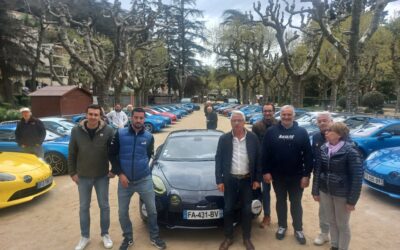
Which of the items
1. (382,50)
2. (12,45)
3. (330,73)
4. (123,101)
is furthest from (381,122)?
(123,101)

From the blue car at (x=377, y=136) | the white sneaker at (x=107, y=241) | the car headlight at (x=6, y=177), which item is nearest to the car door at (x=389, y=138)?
the blue car at (x=377, y=136)

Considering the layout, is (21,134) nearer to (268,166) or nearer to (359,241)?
(268,166)

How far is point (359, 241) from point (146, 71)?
123 ft

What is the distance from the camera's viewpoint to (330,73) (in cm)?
3456

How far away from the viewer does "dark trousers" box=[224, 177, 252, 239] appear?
4.41 metres

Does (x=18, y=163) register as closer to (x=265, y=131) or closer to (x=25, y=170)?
(x=25, y=170)

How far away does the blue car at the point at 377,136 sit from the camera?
30.7 ft

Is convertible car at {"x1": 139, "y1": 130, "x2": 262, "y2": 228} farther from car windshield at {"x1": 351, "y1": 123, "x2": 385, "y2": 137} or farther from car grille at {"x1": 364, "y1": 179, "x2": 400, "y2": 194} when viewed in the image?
car windshield at {"x1": 351, "y1": 123, "x2": 385, "y2": 137}

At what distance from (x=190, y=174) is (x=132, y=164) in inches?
45.1

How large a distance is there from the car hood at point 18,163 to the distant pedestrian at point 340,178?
5.00 m

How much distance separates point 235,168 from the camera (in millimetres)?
4395

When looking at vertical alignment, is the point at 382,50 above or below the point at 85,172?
above

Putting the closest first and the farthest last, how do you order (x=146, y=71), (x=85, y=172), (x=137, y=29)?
1. (x=85, y=172)
2. (x=137, y=29)
3. (x=146, y=71)

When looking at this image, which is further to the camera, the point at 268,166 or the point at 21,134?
the point at 21,134
